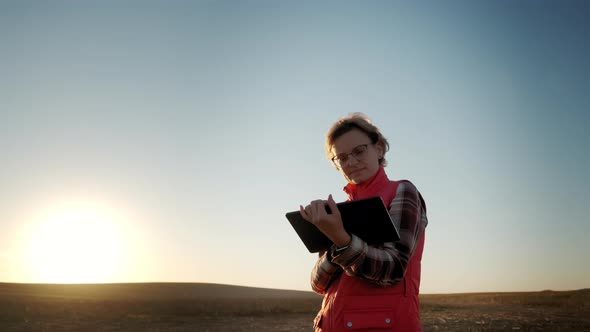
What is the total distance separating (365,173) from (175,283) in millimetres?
68458

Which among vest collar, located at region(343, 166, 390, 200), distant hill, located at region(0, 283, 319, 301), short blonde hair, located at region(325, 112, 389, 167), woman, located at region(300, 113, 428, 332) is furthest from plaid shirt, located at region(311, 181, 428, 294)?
distant hill, located at region(0, 283, 319, 301)

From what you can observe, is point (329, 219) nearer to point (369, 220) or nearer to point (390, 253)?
point (369, 220)

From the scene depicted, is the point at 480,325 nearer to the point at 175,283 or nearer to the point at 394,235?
the point at 394,235

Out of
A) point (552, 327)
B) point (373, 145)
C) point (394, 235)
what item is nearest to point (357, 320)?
point (394, 235)

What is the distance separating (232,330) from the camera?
15.1 meters

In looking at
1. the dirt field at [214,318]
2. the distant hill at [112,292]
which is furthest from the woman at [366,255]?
the distant hill at [112,292]

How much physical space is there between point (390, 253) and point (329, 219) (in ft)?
1.35

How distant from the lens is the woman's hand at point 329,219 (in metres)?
2.37

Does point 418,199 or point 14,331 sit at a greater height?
point 418,199

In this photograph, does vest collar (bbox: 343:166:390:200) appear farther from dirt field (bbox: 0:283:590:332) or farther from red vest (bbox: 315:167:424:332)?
dirt field (bbox: 0:283:590:332)

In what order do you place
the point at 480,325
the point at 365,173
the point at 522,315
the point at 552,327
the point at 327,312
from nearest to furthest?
the point at 327,312 → the point at 365,173 → the point at 552,327 → the point at 480,325 → the point at 522,315

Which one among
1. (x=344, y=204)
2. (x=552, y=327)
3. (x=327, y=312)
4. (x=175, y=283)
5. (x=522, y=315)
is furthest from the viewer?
(x=175, y=283)

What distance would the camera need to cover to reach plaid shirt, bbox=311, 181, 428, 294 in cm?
245

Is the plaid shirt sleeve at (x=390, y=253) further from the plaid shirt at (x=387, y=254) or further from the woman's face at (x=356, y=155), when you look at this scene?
the woman's face at (x=356, y=155)
